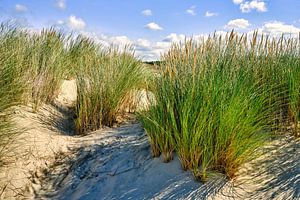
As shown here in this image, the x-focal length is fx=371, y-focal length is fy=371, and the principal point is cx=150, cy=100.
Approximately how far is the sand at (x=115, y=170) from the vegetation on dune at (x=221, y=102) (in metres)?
0.16

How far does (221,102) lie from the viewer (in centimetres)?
353

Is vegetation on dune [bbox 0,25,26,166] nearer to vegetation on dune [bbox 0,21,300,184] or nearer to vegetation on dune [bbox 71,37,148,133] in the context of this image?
vegetation on dune [bbox 0,21,300,184]

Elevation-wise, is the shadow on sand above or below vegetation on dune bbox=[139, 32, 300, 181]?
below

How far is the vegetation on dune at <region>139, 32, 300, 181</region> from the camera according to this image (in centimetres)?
353

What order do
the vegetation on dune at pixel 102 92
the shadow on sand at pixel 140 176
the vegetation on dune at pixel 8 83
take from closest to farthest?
the shadow on sand at pixel 140 176, the vegetation on dune at pixel 8 83, the vegetation on dune at pixel 102 92

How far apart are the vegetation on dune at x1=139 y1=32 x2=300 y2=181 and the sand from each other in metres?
0.16

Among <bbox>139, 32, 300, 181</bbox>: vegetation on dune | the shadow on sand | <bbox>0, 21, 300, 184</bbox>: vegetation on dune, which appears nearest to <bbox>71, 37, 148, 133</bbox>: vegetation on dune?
<bbox>0, 21, 300, 184</bbox>: vegetation on dune

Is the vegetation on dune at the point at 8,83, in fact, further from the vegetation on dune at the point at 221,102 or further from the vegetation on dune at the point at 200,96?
the vegetation on dune at the point at 221,102

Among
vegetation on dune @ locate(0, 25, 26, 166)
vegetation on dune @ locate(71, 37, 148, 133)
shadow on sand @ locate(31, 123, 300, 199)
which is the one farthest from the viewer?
vegetation on dune @ locate(71, 37, 148, 133)

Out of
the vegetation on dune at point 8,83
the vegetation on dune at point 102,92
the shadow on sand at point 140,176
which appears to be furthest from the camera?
the vegetation on dune at point 102,92

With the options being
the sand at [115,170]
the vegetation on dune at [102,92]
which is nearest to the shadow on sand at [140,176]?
the sand at [115,170]

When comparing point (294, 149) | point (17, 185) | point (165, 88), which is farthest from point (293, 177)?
point (17, 185)

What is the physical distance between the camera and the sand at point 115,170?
349cm

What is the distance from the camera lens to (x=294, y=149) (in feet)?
12.7
